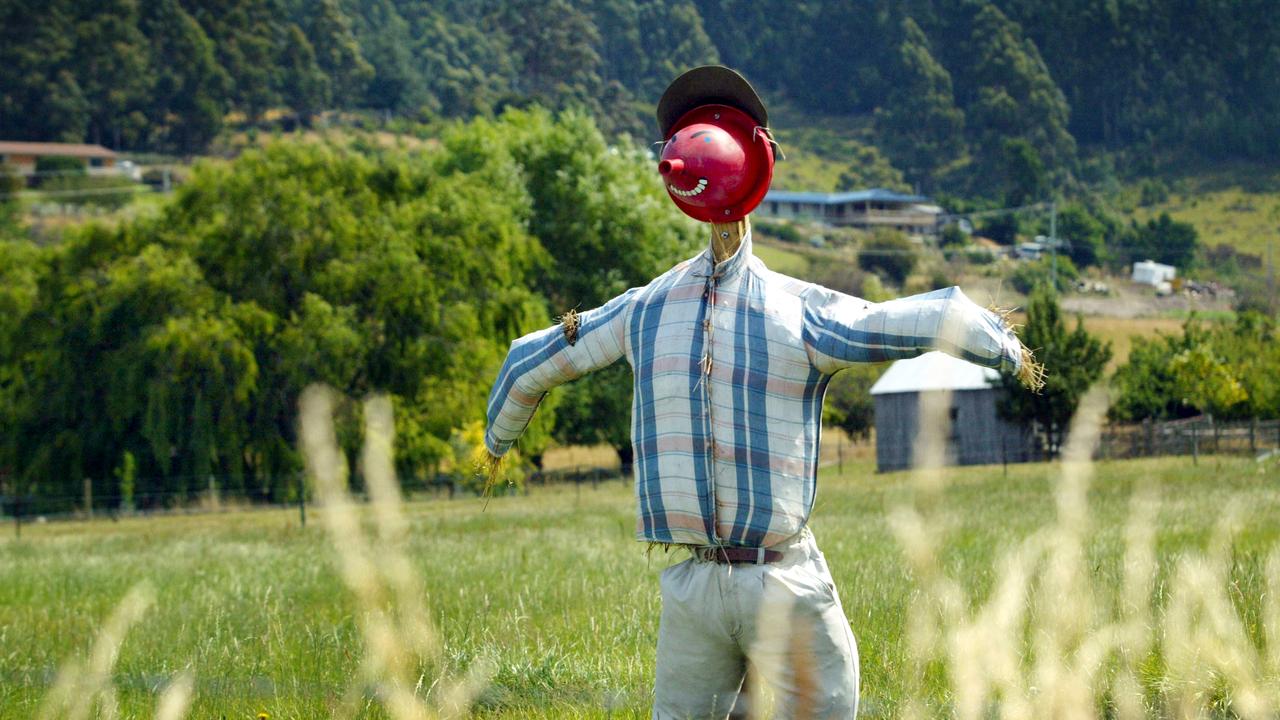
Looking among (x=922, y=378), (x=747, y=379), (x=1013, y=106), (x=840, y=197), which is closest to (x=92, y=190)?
(x=840, y=197)

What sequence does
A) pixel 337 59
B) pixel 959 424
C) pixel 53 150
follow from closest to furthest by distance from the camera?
pixel 959 424
pixel 53 150
pixel 337 59

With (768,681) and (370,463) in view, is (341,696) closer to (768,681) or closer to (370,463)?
(768,681)

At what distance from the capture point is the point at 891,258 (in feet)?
372

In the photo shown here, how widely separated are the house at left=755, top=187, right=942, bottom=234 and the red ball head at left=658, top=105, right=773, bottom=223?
438 ft

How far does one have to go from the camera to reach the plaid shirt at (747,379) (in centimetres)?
430

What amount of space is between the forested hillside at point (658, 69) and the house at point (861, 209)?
13384mm

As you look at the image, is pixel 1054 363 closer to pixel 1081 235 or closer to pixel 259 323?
pixel 259 323

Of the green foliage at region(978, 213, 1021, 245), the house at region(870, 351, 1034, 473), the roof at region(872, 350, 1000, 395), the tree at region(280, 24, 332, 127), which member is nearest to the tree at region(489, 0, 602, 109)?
the tree at region(280, 24, 332, 127)

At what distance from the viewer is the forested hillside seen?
441 feet

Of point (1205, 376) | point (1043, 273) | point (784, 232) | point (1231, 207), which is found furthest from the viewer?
point (1231, 207)

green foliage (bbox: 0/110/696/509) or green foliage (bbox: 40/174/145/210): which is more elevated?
green foliage (bbox: 40/174/145/210)

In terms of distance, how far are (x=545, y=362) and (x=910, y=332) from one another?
1.29 metres

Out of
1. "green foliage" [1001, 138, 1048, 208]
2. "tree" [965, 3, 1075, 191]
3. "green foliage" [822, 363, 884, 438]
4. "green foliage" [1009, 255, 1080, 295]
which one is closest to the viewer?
"green foliage" [822, 363, 884, 438]

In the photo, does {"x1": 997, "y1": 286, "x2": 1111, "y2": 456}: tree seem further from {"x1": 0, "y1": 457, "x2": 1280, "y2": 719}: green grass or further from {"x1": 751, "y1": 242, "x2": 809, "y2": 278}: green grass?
{"x1": 751, "y1": 242, "x2": 809, "y2": 278}: green grass
